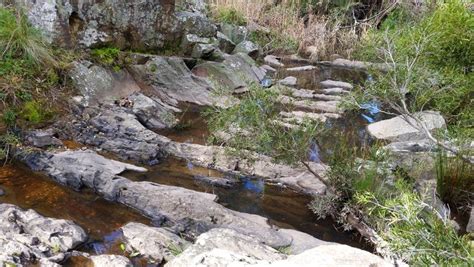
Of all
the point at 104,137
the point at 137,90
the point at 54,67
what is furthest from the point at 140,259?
the point at 137,90

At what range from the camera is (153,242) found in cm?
290

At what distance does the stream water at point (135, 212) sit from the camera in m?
3.22

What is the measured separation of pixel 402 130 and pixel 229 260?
399 centimetres

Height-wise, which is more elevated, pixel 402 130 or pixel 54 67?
pixel 54 67

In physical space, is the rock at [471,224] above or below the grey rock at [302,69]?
above

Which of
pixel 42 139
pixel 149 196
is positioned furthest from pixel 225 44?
pixel 149 196

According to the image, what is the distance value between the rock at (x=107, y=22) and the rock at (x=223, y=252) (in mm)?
3666

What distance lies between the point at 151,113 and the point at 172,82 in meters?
1.20

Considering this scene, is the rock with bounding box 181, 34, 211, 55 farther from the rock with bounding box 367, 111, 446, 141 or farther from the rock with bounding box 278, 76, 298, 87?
the rock with bounding box 367, 111, 446, 141

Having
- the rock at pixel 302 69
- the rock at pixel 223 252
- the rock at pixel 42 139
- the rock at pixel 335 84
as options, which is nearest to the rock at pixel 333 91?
the rock at pixel 335 84

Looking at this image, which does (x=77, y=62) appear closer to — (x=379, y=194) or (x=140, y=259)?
(x=140, y=259)

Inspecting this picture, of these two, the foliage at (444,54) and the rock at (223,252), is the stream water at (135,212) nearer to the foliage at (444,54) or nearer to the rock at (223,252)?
the rock at (223,252)

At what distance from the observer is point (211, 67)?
7191 mm

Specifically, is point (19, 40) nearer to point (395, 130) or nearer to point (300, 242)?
point (300, 242)
